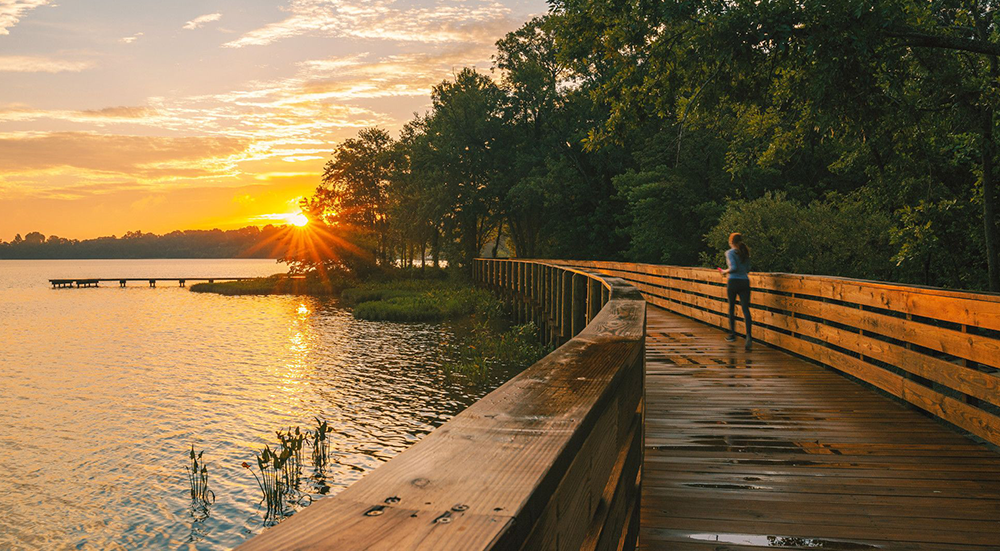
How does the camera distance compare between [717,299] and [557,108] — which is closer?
[717,299]

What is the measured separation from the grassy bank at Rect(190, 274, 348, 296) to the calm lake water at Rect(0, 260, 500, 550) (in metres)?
26.1

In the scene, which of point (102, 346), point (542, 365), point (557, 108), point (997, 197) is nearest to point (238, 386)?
point (102, 346)

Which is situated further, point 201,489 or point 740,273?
point 201,489

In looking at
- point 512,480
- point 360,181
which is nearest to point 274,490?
point 512,480

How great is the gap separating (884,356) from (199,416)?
49.2 feet

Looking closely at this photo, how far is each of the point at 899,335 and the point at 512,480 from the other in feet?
23.3

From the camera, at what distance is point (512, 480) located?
1.13 metres

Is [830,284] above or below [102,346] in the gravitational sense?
above

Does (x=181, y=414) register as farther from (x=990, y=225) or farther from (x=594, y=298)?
(x=990, y=225)

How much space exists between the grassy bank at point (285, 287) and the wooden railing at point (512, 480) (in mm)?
58760

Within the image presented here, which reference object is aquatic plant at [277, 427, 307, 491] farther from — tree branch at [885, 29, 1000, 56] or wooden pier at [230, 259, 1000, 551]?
tree branch at [885, 29, 1000, 56]

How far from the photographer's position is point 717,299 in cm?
1415

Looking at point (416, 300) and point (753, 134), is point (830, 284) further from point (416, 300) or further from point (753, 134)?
point (416, 300)

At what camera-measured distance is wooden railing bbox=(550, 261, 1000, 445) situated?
551cm
